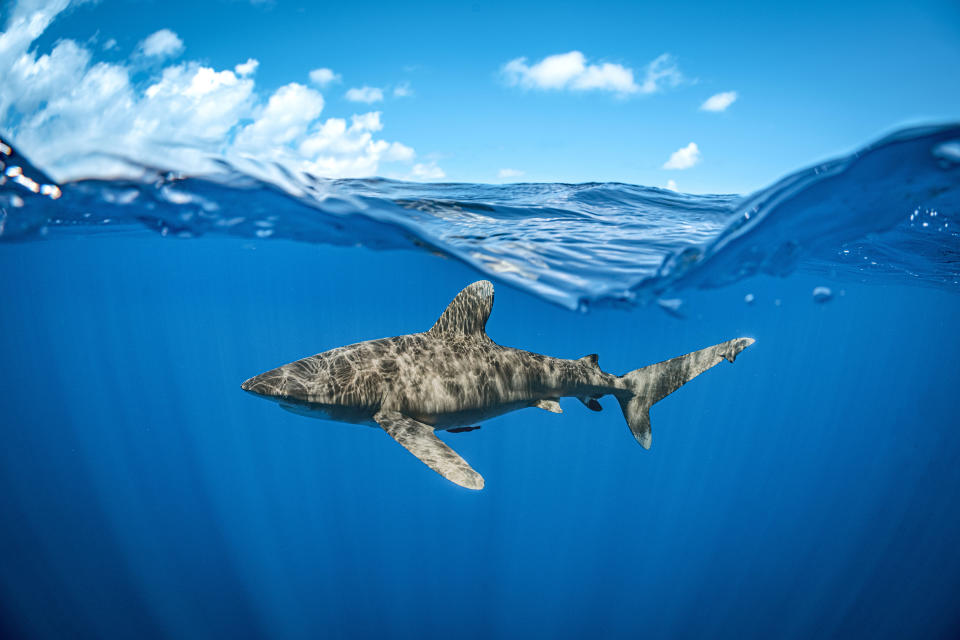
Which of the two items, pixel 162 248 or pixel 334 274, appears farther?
pixel 334 274

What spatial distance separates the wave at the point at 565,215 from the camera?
9039 mm

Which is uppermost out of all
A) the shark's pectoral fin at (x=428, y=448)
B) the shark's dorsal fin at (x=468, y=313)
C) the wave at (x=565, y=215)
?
the wave at (x=565, y=215)

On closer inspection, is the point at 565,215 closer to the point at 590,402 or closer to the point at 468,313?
the point at 590,402

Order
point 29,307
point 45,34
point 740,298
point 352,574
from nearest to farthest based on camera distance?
point 45,34
point 352,574
point 740,298
point 29,307

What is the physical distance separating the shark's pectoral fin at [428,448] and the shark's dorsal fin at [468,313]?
1.19 metres

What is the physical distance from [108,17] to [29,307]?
92.1ft

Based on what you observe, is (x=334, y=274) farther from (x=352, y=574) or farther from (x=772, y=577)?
(x=772, y=577)

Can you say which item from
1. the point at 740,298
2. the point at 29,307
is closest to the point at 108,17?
the point at 740,298

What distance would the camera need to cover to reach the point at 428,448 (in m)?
3.76

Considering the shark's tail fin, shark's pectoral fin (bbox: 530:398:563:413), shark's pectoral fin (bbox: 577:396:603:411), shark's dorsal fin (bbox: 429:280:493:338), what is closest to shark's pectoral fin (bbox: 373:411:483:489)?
shark's dorsal fin (bbox: 429:280:493:338)

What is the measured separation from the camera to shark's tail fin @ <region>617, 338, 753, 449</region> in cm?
575

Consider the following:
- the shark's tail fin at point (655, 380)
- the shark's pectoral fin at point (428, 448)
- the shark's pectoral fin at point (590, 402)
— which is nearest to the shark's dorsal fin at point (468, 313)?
the shark's pectoral fin at point (428, 448)

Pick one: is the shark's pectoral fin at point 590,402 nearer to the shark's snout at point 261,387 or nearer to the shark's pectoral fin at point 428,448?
the shark's pectoral fin at point 428,448

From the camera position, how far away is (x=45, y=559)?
36.9 feet
